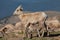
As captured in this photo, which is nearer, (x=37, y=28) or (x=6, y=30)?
(x=37, y=28)

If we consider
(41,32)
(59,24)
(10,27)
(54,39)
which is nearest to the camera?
(54,39)

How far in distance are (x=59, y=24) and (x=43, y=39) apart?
59.2 ft

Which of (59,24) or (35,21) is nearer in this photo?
(35,21)

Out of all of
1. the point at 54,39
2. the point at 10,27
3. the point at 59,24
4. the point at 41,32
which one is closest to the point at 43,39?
the point at 54,39

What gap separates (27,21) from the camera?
77.2 feet

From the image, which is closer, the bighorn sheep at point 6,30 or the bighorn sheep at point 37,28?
the bighorn sheep at point 37,28

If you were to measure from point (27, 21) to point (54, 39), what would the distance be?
386 centimetres

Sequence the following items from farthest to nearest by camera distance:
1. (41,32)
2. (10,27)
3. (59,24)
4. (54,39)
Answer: (59,24), (10,27), (41,32), (54,39)

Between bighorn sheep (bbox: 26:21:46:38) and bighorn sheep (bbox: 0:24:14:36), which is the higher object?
bighorn sheep (bbox: 26:21:46:38)

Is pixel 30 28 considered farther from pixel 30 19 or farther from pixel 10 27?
pixel 10 27

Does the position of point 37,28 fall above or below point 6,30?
above

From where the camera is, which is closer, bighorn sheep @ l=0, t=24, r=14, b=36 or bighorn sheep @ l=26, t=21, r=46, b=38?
bighorn sheep @ l=26, t=21, r=46, b=38

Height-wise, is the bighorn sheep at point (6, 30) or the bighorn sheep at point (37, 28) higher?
the bighorn sheep at point (37, 28)

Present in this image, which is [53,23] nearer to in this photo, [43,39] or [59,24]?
[59,24]
